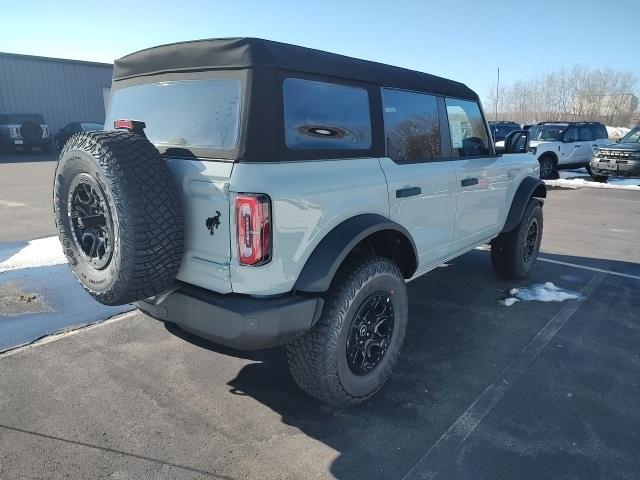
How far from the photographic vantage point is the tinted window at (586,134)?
51.5ft

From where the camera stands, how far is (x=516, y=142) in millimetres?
4707

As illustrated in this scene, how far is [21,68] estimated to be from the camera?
2652 centimetres

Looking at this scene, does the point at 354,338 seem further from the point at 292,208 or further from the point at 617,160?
the point at 617,160

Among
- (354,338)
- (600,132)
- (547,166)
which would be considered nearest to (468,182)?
(354,338)

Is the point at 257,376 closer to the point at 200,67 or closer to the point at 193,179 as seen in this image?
the point at 193,179

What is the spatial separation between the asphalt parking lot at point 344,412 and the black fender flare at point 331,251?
87 centimetres

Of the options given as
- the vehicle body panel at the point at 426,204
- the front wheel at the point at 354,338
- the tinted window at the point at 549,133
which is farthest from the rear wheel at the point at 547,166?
the front wheel at the point at 354,338

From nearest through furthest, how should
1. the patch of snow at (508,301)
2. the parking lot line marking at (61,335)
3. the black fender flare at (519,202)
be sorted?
the parking lot line marking at (61,335), the patch of snow at (508,301), the black fender flare at (519,202)

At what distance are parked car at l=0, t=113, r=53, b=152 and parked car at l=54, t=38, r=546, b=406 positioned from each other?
23.0m

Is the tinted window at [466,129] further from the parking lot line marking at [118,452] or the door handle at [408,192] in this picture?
the parking lot line marking at [118,452]

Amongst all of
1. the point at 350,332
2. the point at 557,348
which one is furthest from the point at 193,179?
the point at 557,348

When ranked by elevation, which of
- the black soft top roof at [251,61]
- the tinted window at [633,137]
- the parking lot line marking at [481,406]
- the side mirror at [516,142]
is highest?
the tinted window at [633,137]

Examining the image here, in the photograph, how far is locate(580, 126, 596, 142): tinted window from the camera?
15.7 metres

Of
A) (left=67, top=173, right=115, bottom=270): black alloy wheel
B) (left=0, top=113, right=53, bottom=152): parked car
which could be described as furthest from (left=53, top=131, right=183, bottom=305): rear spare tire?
(left=0, top=113, right=53, bottom=152): parked car
